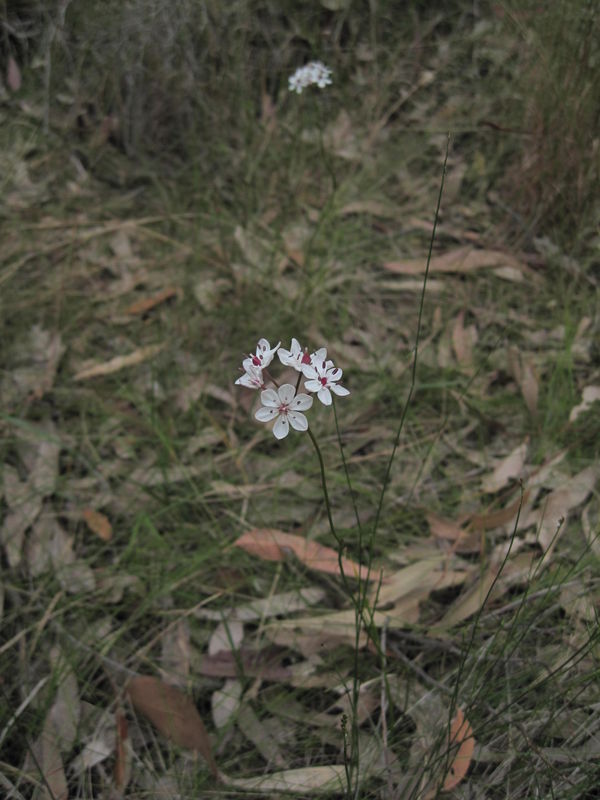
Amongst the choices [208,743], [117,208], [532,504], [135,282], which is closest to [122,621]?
[208,743]

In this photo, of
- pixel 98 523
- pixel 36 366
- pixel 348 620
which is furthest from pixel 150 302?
pixel 348 620

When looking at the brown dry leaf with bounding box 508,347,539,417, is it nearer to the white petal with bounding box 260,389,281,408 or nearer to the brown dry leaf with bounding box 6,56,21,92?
the white petal with bounding box 260,389,281,408

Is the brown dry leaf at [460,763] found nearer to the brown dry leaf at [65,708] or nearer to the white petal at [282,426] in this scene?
the white petal at [282,426]

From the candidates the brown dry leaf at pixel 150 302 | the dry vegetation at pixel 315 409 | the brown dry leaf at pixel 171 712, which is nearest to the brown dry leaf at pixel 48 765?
the dry vegetation at pixel 315 409

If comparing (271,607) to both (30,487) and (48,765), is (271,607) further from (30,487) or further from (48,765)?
(30,487)

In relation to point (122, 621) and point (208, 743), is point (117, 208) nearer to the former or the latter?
point (122, 621)

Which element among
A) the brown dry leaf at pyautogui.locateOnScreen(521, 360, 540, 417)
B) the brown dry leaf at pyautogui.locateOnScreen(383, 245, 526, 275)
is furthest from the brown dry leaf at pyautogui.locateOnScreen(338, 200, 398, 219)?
the brown dry leaf at pyautogui.locateOnScreen(521, 360, 540, 417)
